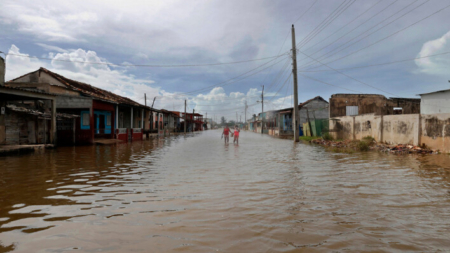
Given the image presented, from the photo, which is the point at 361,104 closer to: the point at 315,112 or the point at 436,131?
the point at 315,112

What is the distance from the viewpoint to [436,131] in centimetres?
1284

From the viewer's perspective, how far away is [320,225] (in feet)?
11.4

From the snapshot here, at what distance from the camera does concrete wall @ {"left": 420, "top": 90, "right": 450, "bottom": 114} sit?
19047 millimetres

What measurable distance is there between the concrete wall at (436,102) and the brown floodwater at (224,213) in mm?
16551

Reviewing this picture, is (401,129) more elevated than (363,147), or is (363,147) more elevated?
(401,129)

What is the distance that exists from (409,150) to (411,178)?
7965 mm

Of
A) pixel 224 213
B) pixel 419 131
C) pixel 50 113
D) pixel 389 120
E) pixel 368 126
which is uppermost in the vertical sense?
pixel 50 113

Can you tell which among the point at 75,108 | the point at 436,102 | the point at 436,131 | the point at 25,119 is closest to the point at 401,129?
the point at 436,131

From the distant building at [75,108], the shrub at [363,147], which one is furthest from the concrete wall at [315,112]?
the distant building at [75,108]

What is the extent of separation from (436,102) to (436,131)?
9520mm

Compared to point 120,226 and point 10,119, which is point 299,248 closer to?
point 120,226

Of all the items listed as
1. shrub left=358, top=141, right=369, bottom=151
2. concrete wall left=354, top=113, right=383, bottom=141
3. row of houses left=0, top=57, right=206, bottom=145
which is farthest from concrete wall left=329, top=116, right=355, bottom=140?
row of houses left=0, top=57, right=206, bottom=145

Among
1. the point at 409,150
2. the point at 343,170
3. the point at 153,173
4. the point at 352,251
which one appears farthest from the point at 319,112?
the point at 352,251

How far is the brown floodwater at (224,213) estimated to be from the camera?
2.96m
